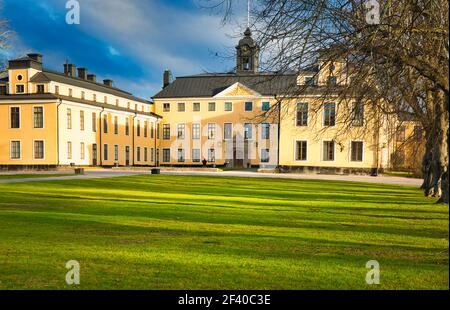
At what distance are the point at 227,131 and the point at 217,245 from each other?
49345 mm

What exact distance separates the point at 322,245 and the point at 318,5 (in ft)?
14.5

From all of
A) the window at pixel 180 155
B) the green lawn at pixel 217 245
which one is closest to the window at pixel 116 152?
the window at pixel 180 155

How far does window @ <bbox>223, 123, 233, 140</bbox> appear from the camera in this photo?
56.1m

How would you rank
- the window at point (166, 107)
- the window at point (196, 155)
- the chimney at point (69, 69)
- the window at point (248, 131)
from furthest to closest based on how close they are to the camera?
the window at point (166, 107) < the window at point (196, 155) < the window at point (248, 131) < the chimney at point (69, 69)

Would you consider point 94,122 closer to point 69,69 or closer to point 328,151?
point 69,69

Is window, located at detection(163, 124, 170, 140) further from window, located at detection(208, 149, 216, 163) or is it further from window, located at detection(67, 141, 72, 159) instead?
window, located at detection(67, 141, 72, 159)

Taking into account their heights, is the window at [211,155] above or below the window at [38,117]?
below

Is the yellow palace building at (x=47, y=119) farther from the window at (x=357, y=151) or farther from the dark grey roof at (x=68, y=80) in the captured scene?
the window at (x=357, y=151)

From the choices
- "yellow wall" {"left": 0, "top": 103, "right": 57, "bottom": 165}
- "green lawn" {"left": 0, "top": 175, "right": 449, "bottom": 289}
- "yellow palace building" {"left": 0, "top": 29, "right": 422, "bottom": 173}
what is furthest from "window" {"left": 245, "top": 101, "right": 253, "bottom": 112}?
"green lawn" {"left": 0, "top": 175, "right": 449, "bottom": 289}

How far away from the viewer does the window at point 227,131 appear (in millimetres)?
56125

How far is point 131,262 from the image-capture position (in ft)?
20.9

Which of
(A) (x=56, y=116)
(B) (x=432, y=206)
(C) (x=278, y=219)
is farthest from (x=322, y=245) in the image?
(A) (x=56, y=116)

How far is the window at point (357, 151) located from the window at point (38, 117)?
31.7 meters
